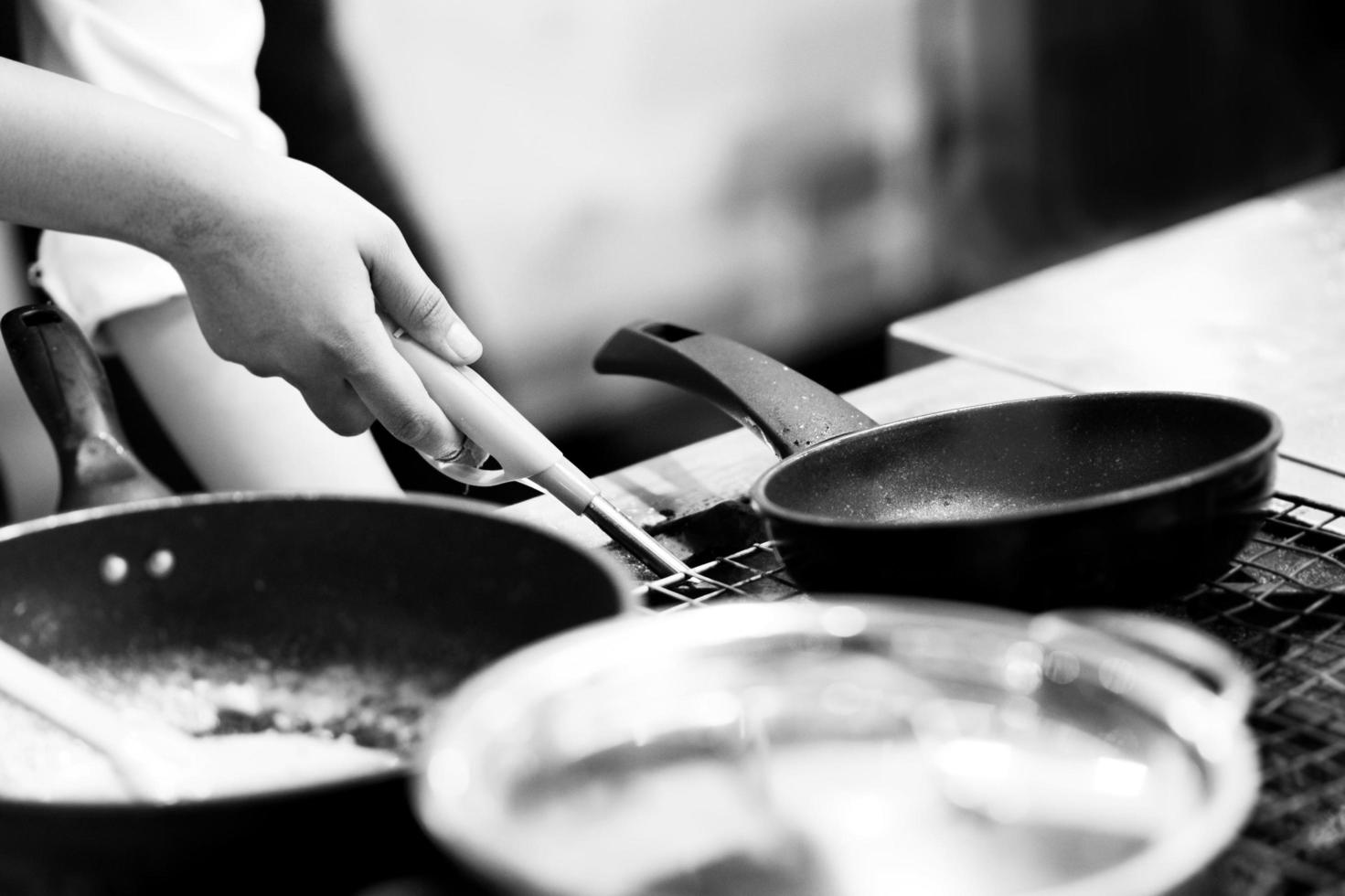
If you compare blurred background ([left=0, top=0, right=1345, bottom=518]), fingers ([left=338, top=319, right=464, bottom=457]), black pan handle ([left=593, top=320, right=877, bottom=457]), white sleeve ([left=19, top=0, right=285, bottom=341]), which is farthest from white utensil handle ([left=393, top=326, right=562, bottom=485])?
blurred background ([left=0, top=0, right=1345, bottom=518])

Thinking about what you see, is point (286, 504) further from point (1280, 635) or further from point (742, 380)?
point (1280, 635)

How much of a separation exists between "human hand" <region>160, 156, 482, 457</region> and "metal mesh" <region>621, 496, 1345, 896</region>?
0.19 metres

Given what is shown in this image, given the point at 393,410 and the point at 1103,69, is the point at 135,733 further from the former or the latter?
the point at 1103,69

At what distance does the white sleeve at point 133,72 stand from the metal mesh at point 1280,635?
2.15 feet

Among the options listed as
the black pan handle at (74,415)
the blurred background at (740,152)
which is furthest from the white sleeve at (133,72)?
the black pan handle at (74,415)

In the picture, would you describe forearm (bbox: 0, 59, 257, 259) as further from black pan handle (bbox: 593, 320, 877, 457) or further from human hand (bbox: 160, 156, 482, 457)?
black pan handle (bbox: 593, 320, 877, 457)

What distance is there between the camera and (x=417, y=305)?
861mm

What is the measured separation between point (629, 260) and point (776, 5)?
39cm

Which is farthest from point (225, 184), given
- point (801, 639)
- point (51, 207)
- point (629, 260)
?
point (629, 260)

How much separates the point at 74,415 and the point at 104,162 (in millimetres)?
159

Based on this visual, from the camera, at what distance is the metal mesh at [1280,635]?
47cm

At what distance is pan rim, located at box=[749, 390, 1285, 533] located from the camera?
0.56 meters

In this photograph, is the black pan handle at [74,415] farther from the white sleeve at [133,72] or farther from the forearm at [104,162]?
the white sleeve at [133,72]

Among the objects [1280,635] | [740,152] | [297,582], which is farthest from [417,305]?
[740,152]
